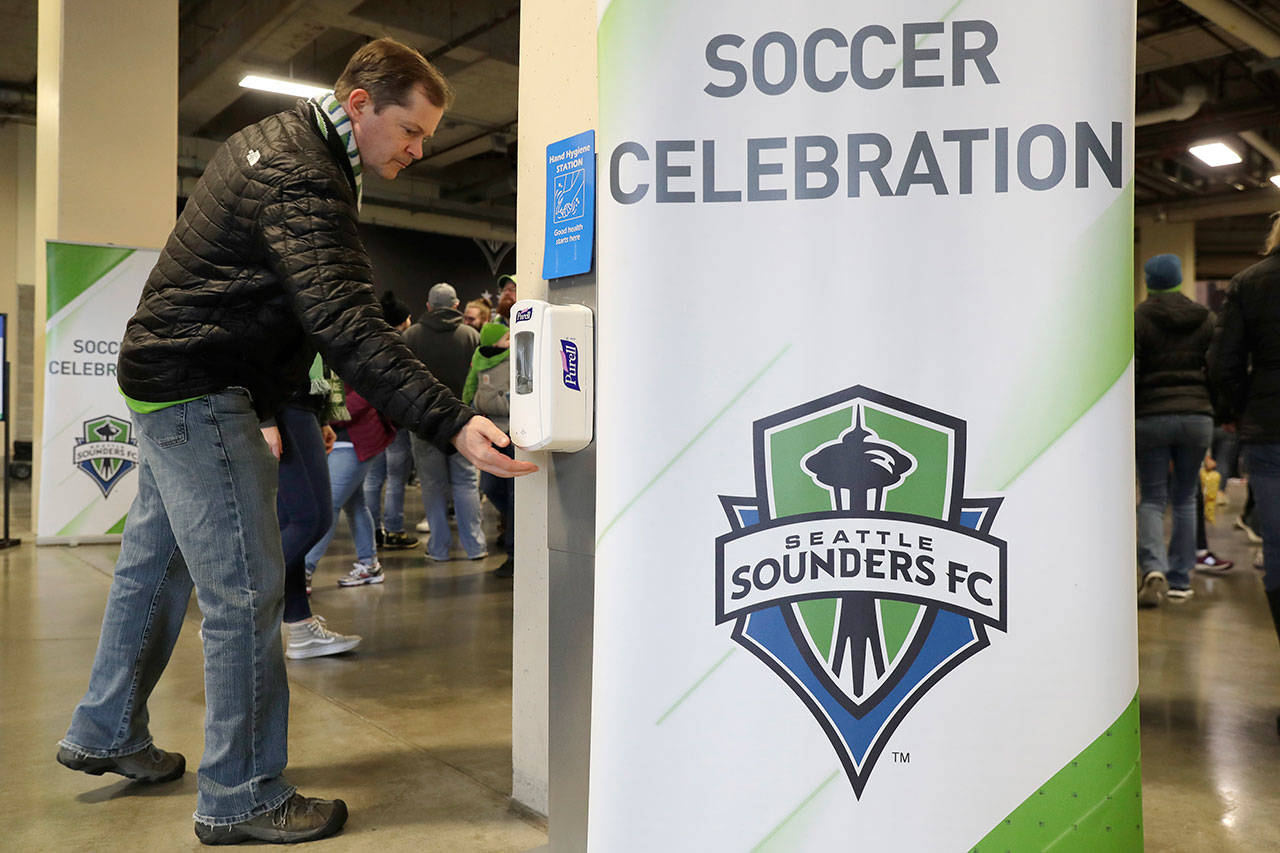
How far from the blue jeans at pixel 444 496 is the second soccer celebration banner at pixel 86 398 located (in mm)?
1582

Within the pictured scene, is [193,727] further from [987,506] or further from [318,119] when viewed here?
[987,506]

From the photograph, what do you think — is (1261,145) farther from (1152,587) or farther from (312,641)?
(312,641)

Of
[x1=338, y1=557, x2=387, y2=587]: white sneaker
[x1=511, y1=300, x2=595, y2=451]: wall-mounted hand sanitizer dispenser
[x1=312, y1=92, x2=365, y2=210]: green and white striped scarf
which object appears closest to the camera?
[x1=511, y1=300, x2=595, y2=451]: wall-mounted hand sanitizer dispenser

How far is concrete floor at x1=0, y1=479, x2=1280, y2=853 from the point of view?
1887 mm

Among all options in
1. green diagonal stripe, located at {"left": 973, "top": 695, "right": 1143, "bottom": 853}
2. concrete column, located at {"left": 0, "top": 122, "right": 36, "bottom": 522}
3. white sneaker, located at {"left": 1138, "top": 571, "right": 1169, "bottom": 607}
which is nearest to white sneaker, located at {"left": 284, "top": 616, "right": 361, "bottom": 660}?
green diagonal stripe, located at {"left": 973, "top": 695, "right": 1143, "bottom": 853}

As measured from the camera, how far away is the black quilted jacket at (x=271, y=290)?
1589 mm

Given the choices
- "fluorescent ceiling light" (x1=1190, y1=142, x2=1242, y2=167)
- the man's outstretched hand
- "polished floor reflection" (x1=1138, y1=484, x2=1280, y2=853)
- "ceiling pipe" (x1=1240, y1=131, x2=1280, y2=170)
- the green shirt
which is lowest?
"polished floor reflection" (x1=1138, y1=484, x2=1280, y2=853)

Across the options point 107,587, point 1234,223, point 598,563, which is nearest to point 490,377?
point 107,587

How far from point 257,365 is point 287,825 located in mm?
838

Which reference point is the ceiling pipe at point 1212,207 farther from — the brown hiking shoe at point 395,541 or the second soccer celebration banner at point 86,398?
the second soccer celebration banner at point 86,398

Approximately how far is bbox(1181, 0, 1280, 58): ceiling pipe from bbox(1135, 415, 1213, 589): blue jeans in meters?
4.04

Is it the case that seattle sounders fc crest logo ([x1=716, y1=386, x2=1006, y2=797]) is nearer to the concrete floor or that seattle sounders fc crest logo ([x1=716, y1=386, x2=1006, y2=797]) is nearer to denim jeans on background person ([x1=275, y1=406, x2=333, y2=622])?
the concrete floor

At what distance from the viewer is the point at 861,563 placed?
1.07m

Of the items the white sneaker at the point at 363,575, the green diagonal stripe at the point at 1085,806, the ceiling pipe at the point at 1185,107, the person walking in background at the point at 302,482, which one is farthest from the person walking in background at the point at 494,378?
the ceiling pipe at the point at 1185,107
